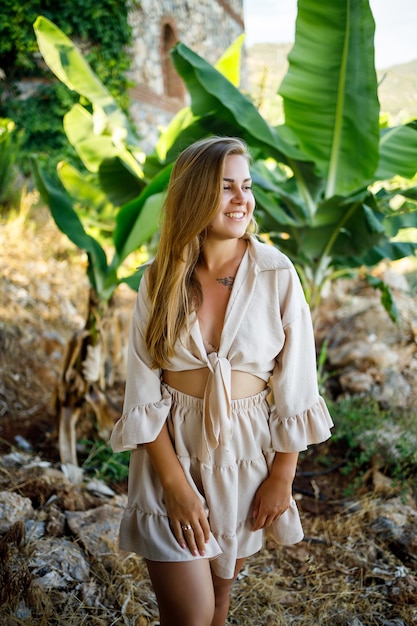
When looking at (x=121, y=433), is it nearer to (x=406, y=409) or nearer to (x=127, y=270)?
(x=406, y=409)

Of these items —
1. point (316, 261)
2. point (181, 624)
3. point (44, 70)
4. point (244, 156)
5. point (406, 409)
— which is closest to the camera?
point (181, 624)

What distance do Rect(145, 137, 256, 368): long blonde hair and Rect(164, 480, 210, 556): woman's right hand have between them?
33 cm

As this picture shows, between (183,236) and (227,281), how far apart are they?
7.0 inches

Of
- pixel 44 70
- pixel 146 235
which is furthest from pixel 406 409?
pixel 44 70

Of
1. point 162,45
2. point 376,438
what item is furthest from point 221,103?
point 162,45

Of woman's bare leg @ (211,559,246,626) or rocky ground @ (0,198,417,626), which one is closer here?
woman's bare leg @ (211,559,246,626)

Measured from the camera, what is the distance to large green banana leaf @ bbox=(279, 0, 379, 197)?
241cm

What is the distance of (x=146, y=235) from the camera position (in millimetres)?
2771

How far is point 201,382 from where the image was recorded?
4.74 ft

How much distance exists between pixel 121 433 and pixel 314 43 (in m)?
2.03

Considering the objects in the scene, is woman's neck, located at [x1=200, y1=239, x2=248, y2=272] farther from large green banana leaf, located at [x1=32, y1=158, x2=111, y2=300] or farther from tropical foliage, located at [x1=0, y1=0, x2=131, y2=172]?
tropical foliage, located at [x1=0, y1=0, x2=131, y2=172]

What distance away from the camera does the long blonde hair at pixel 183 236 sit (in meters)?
1.39

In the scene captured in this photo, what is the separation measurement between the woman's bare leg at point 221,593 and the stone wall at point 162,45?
8.26 m

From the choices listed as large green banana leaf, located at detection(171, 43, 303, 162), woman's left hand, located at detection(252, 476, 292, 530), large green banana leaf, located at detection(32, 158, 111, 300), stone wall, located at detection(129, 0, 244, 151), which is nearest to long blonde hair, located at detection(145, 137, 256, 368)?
woman's left hand, located at detection(252, 476, 292, 530)
